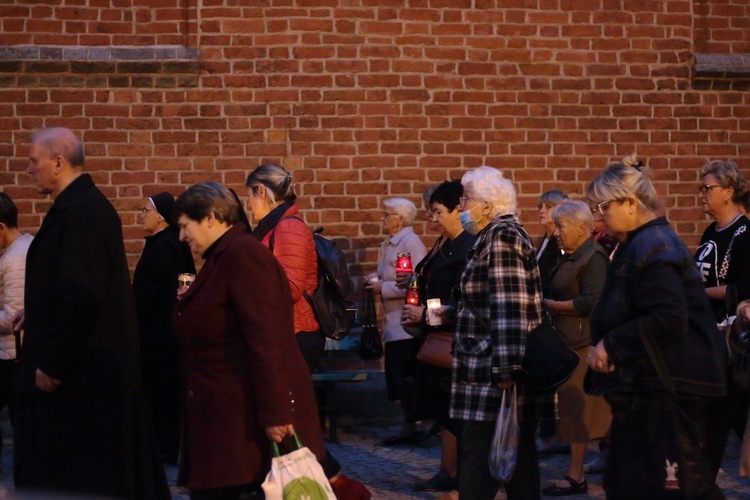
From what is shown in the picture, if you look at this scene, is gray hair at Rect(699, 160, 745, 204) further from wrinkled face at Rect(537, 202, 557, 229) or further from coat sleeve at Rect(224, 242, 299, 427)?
coat sleeve at Rect(224, 242, 299, 427)

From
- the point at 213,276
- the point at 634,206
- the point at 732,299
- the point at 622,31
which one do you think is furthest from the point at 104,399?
the point at 622,31

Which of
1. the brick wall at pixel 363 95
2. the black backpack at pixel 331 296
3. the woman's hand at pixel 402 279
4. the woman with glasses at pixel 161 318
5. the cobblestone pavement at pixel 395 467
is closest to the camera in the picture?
the black backpack at pixel 331 296

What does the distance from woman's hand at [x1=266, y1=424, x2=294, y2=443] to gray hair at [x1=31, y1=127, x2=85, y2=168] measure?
1656 mm

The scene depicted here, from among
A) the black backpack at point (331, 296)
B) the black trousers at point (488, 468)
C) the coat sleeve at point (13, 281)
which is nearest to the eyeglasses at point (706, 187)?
the black trousers at point (488, 468)

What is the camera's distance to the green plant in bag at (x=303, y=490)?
4391 millimetres

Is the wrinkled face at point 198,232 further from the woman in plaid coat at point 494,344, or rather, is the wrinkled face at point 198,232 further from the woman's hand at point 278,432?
the woman in plaid coat at point 494,344

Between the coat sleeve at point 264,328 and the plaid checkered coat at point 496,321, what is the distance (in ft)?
3.96

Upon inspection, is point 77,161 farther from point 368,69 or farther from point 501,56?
Result: point 501,56

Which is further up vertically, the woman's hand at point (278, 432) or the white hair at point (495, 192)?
the white hair at point (495, 192)

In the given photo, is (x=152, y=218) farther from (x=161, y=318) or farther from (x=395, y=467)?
(x=395, y=467)

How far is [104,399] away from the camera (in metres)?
5.11

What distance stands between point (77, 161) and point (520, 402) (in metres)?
2.33

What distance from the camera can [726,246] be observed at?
6.50m

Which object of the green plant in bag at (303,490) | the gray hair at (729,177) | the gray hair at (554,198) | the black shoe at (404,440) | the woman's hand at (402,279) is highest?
the gray hair at (729,177)
